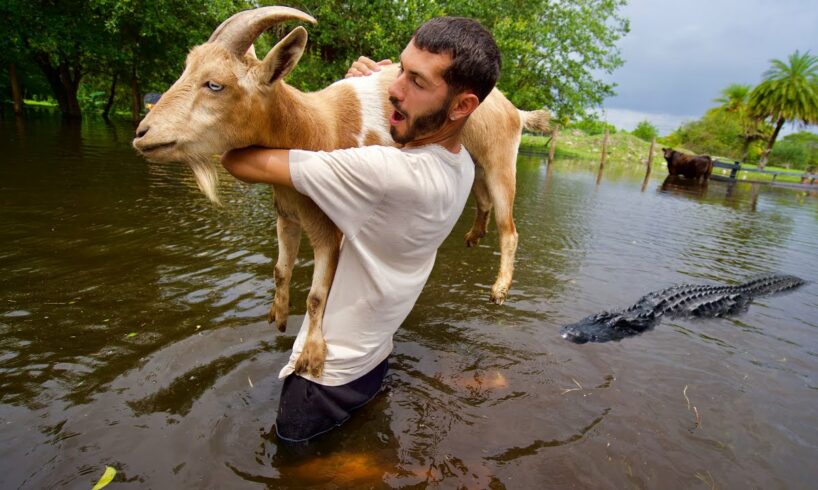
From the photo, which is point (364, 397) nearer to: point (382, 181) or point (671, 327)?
point (382, 181)

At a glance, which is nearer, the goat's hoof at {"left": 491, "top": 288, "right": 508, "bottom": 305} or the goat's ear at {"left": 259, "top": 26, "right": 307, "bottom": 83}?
the goat's ear at {"left": 259, "top": 26, "right": 307, "bottom": 83}

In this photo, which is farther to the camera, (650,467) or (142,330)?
(142,330)

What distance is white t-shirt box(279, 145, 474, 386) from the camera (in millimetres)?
1931

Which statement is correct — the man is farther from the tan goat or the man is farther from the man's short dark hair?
the tan goat

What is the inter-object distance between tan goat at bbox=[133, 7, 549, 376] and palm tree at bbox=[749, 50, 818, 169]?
51304mm

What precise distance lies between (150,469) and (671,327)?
5.30m

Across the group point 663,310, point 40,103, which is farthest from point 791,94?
point 40,103

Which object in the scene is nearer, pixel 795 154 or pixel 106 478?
pixel 106 478

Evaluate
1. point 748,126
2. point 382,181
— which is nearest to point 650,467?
point 382,181

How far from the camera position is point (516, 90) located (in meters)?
25.8

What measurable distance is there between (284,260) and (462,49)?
190 cm

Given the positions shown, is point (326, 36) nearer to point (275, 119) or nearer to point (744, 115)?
point (275, 119)

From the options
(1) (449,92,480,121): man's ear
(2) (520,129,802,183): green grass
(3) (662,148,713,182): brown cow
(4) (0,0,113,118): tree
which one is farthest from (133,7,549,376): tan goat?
(2) (520,129,802,183): green grass

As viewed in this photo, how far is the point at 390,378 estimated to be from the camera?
3.69 m
